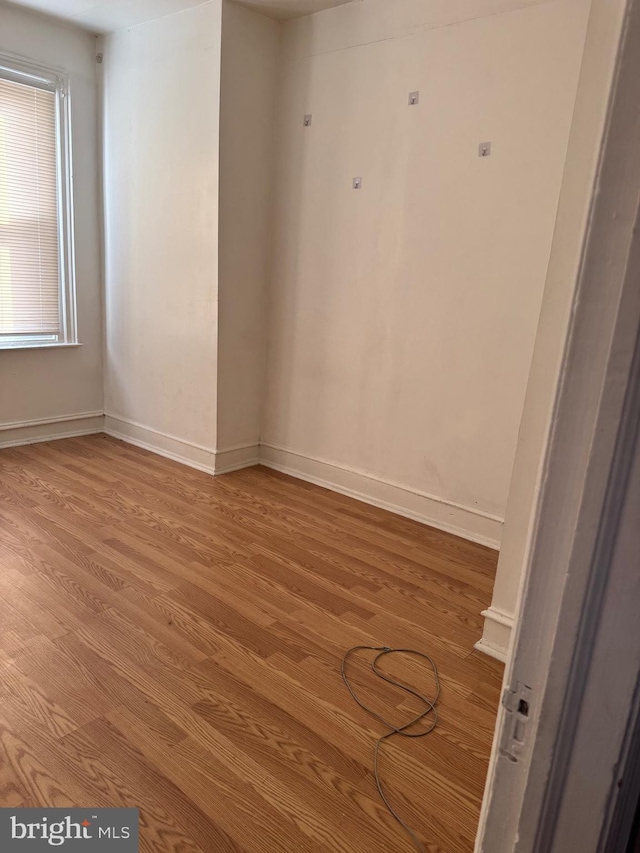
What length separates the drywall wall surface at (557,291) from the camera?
150 cm

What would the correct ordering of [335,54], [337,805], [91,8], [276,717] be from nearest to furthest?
[337,805], [276,717], [335,54], [91,8]

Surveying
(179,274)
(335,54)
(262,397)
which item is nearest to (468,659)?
(262,397)

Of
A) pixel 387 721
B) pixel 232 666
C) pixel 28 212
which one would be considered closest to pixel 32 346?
pixel 28 212

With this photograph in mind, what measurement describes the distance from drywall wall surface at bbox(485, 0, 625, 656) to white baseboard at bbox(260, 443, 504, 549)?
102cm

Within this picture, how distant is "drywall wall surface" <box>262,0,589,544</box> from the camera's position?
8.54 feet

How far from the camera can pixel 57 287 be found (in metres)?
4.09

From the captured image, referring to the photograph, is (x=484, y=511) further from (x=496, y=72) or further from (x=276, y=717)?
(x=496, y=72)

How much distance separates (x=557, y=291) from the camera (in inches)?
65.6

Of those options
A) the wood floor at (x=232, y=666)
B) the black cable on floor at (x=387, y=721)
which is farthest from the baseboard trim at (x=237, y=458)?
the black cable on floor at (x=387, y=721)

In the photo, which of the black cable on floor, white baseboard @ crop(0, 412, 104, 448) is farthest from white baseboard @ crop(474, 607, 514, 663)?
white baseboard @ crop(0, 412, 104, 448)

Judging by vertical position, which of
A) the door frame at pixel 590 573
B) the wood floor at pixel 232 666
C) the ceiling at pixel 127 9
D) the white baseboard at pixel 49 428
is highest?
the ceiling at pixel 127 9

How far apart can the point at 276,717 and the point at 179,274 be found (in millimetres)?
2743

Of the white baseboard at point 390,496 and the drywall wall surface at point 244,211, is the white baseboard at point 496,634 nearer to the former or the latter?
the white baseboard at point 390,496

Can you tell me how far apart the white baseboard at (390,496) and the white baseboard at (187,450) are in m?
0.17
